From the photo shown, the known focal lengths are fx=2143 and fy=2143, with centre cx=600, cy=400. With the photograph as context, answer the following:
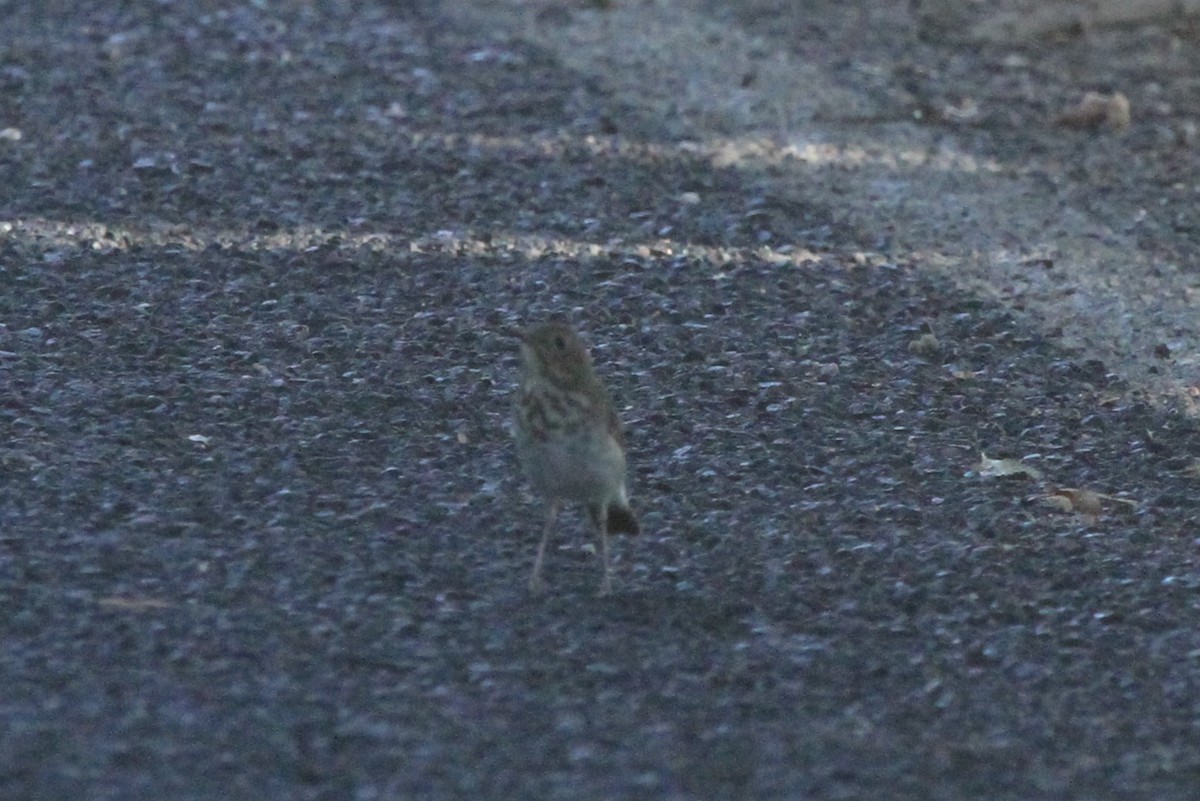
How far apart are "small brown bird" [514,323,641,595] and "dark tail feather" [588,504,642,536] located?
0.19m

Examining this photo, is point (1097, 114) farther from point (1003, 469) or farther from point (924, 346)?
point (1003, 469)

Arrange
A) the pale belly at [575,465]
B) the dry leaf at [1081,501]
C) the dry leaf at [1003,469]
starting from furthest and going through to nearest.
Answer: the dry leaf at [1003,469], the dry leaf at [1081,501], the pale belly at [575,465]

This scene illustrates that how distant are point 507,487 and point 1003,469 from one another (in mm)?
1626

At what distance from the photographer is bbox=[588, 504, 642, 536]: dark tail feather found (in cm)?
598

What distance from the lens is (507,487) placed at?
260 inches

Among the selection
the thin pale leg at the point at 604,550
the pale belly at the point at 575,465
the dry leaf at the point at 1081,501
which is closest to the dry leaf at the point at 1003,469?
the dry leaf at the point at 1081,501

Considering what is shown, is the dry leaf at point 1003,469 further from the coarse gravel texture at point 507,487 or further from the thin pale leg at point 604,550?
the thin pale leg at point 604,550

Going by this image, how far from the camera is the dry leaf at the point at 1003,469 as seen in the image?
22.6 feet

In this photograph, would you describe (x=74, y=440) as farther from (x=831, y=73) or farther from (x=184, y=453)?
(x=831, y=73)

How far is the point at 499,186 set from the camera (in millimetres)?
9516

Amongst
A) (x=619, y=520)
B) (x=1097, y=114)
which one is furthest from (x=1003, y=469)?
(x=1097, y=114)

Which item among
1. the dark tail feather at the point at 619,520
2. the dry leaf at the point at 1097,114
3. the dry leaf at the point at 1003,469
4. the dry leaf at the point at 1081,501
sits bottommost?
the dry leaf at the point at 1081,501

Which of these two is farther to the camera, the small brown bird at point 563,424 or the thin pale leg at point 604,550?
the thin pale leg at point 604,550

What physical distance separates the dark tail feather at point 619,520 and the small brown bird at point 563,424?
0.19 m
